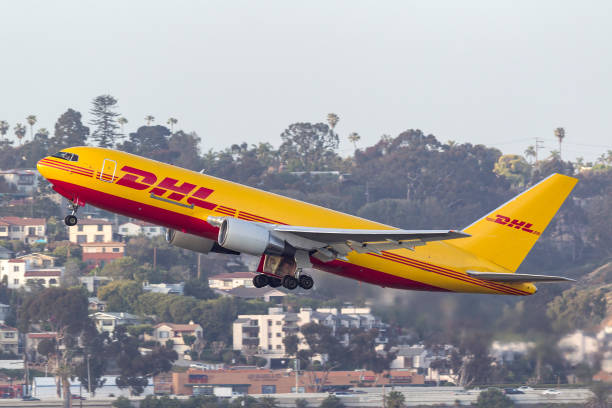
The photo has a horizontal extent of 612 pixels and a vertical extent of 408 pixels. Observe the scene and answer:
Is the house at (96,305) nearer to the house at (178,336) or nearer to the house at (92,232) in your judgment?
the house at (178,336)

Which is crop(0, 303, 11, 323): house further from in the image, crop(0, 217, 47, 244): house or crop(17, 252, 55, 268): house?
crop(0, 217, 47, 244): house

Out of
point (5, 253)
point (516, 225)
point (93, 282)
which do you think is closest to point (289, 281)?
point (516, 225)

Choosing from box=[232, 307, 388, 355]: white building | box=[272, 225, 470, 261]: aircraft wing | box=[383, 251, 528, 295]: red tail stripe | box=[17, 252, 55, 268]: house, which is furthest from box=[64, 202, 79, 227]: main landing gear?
box=[17, 252, 55, 268]: house

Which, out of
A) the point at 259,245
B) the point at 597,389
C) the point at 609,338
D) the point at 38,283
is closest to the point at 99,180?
the point at 259,245

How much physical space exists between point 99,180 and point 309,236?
340 inches

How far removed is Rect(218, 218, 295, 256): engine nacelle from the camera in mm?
43938

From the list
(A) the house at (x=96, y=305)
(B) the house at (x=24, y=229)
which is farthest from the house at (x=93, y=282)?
(B) the house at (x=24, y=229)

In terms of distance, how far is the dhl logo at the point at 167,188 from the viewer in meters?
44.4

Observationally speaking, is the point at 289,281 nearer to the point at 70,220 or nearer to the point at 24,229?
the point at 70,220

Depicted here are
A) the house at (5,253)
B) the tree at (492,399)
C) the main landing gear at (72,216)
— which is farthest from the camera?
the house at (5,253)

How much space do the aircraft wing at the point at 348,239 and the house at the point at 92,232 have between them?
5413 inches

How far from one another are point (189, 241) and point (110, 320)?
81107 mm

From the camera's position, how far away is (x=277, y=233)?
148 feet

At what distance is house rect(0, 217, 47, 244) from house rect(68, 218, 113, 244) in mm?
5643
